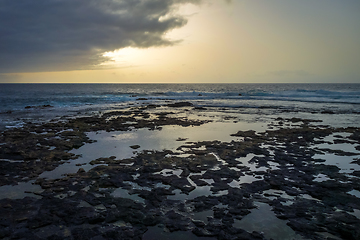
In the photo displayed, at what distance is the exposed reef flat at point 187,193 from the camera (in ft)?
16.0

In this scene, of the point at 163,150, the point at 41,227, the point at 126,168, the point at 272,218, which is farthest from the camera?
the point at 163,150

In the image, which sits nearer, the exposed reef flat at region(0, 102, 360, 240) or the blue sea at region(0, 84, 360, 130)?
the exposed reef flat at region(0, 102, 360, 240)

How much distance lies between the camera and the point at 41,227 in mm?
4941

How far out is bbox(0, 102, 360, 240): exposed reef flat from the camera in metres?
4.88

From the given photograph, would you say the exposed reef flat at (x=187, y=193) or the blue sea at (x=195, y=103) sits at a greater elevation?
the blue sea at (x=195, y=103)

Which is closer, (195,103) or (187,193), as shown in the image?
(187,193)

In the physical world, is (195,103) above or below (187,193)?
above

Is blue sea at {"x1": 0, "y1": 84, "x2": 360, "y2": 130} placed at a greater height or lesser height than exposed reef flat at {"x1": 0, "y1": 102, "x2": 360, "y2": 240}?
greater

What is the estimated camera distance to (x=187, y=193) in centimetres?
658

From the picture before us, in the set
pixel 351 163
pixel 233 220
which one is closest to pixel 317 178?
pixel 351 163

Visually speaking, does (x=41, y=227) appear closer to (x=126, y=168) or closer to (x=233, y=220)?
(x=126, y=168)

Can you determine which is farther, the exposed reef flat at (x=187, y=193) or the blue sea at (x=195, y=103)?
the blue sea at (x=195, y=103)

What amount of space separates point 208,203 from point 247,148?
5.96 m

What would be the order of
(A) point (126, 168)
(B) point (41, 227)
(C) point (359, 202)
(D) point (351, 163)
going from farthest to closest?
(D) point (351, 163), (A) point (126, 168), (C) point (359, 202), (B) point (41, 227)
